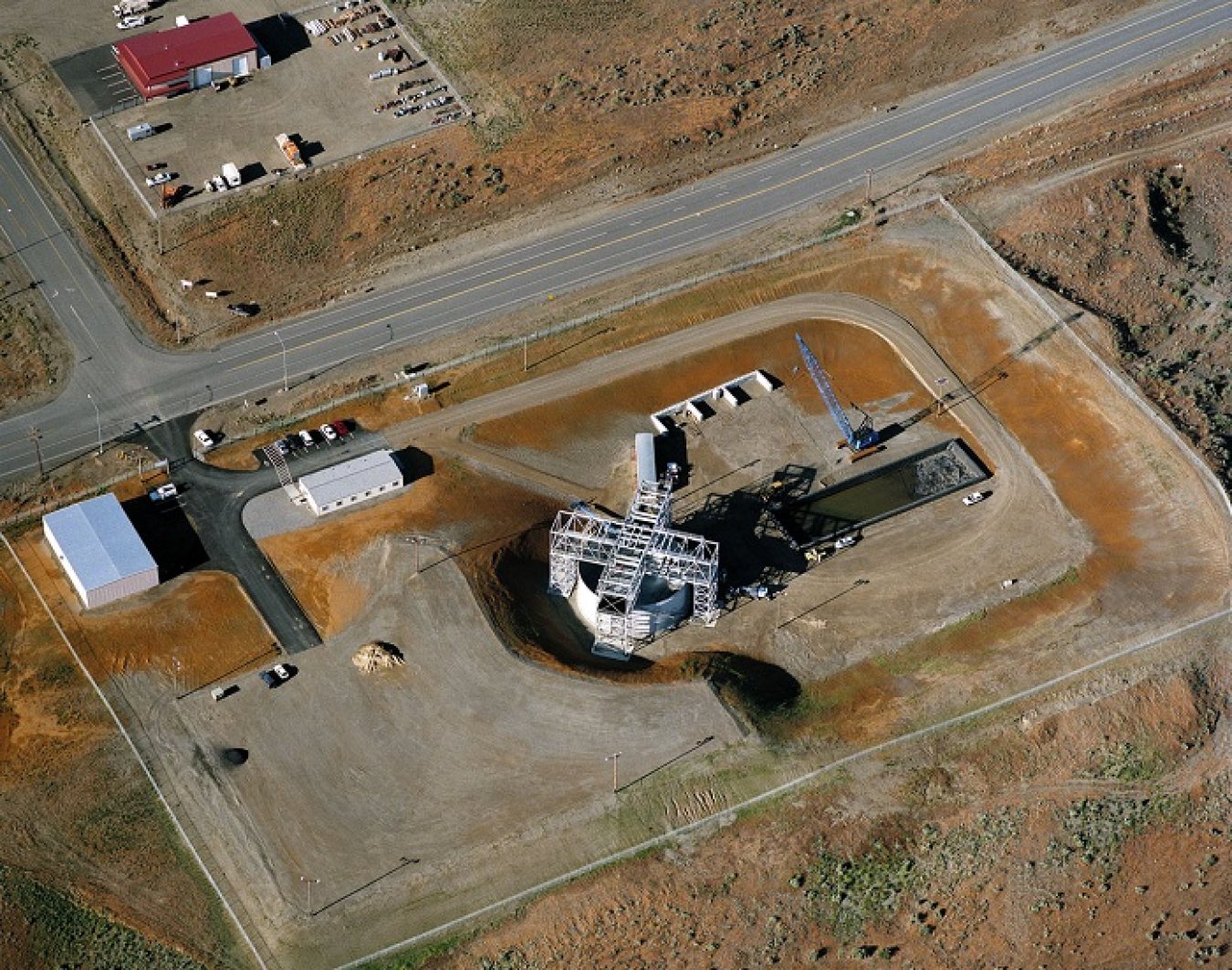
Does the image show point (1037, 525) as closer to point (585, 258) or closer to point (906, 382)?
point (906, 382)

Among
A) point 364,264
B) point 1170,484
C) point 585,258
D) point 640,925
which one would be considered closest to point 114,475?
point 364,264

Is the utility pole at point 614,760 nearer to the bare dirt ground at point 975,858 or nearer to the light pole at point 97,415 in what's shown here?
the bare dirt ground at point 975,858

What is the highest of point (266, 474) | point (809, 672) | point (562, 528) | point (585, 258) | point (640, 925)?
point (585, 258)

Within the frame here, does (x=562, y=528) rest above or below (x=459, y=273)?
below

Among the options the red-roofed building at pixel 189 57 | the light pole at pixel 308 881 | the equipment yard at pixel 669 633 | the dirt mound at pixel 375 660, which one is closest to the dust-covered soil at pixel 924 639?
the equipment yard at pixel 669 633

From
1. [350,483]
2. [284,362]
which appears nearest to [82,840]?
[350,483]

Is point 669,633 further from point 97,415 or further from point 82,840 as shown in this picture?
point 97,415

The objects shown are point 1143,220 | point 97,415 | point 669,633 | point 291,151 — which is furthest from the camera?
point 291,151
